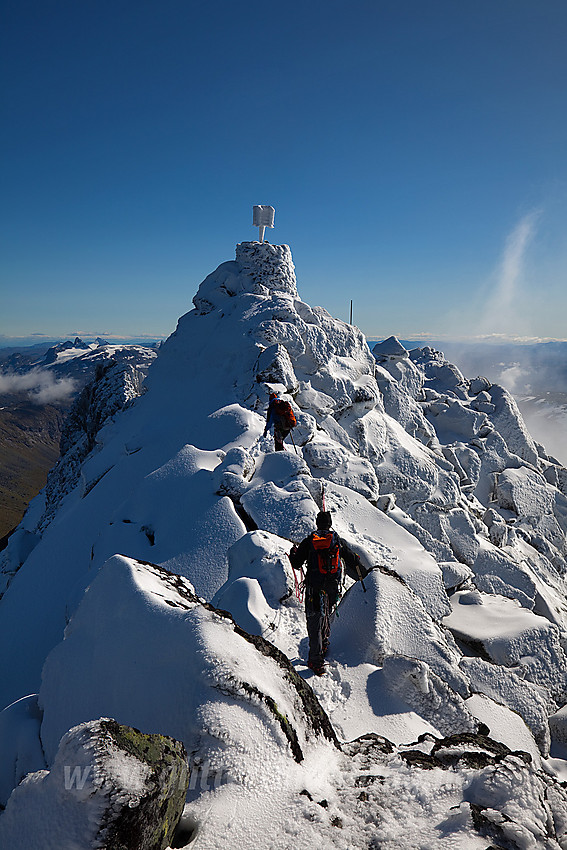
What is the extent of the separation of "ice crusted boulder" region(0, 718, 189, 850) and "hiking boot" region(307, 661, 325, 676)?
14.0ft

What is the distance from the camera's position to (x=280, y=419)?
708 inches

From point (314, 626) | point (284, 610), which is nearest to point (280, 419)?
point (284, 610)

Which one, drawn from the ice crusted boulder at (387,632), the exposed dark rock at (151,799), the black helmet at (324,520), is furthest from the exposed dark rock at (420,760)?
the black helmet at (324,520)

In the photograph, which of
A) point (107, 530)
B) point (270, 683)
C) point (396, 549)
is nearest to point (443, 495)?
point (396, 549)

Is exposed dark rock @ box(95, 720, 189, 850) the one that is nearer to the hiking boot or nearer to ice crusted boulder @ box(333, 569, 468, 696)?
the hiking boot

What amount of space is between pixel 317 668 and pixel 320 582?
1.52m

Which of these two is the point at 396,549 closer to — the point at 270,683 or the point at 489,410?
the point at 270,683

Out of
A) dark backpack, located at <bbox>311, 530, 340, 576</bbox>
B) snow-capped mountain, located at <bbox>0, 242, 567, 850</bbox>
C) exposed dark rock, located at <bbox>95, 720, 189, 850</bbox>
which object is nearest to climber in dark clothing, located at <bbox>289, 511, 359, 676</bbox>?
dark backpack, located at <bbox>311, 530, 340, 576</bbox>

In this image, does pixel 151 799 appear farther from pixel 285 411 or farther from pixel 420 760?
pixel 285 411

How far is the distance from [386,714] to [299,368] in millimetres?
19005

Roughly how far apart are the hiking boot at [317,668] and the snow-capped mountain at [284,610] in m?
0.20

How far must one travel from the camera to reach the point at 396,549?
569 inches

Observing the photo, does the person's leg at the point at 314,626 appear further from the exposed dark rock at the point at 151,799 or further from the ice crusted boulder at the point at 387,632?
the exposed dark rock at the point at 151,799

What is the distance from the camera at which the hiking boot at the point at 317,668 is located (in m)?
Result: 8.30
